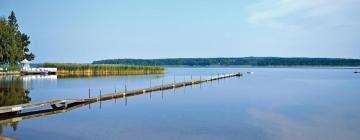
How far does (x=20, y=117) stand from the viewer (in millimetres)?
22781

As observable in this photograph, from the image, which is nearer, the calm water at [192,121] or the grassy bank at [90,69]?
the calm water at [192,121]

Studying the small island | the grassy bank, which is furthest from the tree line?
the grassy bank

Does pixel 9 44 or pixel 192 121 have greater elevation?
pixel 9 44

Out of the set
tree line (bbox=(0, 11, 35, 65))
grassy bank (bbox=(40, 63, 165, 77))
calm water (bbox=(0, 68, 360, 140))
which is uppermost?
tree line (bbox=(0, 11, 35, 65))

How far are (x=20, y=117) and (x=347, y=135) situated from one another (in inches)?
719

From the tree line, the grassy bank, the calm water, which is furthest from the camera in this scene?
the grassy bank

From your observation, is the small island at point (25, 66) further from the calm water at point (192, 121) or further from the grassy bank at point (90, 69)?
the calm water at point (192, 121)

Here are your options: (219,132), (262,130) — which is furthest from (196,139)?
(262,130)

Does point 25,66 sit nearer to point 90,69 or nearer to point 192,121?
point 90,69

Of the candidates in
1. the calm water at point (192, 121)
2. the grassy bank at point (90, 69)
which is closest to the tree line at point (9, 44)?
the grassy bank at point (90, 69)

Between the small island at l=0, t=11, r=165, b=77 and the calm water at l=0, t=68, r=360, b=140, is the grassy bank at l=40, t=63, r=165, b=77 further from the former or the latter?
the calm water at l=0, t=68, r=360, b=140

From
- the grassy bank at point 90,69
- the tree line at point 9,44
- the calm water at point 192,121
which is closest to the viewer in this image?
the calm water at point 192,121

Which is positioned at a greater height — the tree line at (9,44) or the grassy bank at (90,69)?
the tree line at (9,44)

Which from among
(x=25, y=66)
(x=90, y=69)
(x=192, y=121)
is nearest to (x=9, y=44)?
(x=25, y=66)
